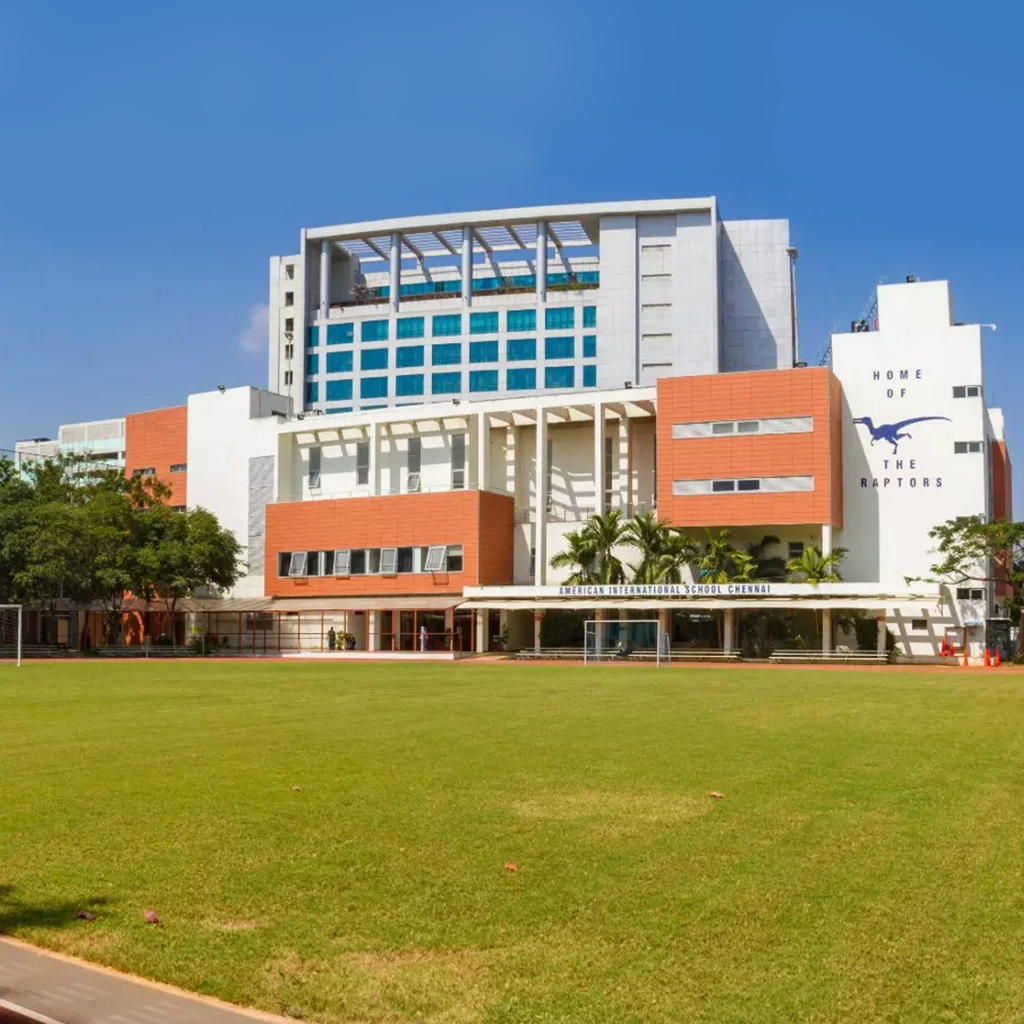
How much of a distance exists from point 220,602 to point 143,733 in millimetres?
58582

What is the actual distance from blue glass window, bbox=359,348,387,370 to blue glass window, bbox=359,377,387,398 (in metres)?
1.03

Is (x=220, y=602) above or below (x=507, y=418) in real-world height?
below

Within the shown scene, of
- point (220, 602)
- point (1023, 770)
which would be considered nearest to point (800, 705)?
point (1023, 770)

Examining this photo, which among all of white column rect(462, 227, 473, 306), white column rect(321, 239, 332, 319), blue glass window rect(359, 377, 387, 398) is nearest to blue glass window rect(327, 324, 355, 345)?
white column rect(321, 239, 332, 319)

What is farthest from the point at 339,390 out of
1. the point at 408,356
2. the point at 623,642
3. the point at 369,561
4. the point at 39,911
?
the point at 39,911

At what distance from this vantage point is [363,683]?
1309 inches

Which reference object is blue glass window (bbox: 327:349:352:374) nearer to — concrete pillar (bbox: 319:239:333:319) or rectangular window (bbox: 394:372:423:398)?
concrete pillar (bbox: 319:239:333:319)

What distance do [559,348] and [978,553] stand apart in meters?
46.0

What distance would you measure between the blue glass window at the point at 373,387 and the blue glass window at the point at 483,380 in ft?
26.3

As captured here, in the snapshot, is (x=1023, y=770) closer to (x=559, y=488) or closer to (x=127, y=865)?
(x=127, y=865)

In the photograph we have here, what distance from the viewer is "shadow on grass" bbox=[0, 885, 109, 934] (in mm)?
6887

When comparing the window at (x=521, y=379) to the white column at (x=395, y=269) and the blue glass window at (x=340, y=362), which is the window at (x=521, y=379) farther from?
the blue glass window at (x=340, y=362)

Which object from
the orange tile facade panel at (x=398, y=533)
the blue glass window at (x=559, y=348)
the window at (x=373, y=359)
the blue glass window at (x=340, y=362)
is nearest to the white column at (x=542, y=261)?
the blue glass window at (x=559, y=348)

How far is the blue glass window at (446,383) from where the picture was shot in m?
98.2
